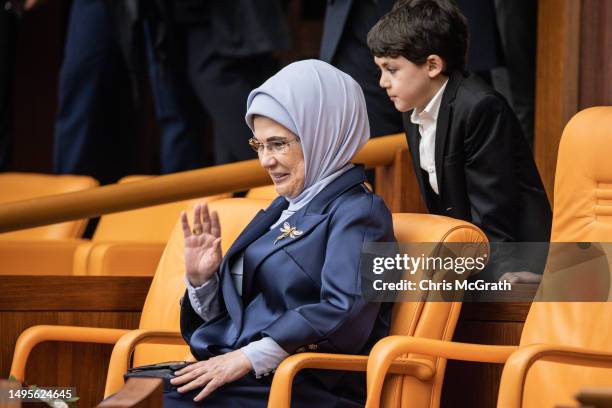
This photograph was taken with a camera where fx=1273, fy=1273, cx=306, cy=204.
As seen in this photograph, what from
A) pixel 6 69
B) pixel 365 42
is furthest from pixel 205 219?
pixel 6 69

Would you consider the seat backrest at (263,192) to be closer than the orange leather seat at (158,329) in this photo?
No

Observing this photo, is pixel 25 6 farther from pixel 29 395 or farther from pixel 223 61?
pixel 29 395

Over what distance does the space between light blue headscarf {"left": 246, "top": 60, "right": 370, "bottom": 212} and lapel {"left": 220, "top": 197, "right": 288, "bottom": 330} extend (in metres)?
0.08

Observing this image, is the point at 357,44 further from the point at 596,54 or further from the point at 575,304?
the point at 575,304

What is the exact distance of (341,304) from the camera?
2.54 meters

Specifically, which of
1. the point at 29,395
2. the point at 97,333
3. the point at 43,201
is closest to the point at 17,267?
the point at 43,201

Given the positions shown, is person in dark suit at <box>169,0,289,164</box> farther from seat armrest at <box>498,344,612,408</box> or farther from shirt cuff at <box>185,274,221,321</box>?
seat armrest at <box>498,344,612,408</box>

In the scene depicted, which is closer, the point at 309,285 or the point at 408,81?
the point at 309,285

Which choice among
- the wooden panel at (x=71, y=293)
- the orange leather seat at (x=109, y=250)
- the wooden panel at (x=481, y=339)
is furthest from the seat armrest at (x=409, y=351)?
the orange leather seat at (x=109, y=250)

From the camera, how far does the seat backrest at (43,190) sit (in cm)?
448

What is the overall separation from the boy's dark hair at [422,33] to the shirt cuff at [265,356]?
924 mm

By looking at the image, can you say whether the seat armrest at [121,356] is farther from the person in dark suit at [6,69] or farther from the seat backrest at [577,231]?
the person in dark suit at [6,69]

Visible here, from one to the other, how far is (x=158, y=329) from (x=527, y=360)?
107 centimetres

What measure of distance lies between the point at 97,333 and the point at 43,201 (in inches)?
21.9
